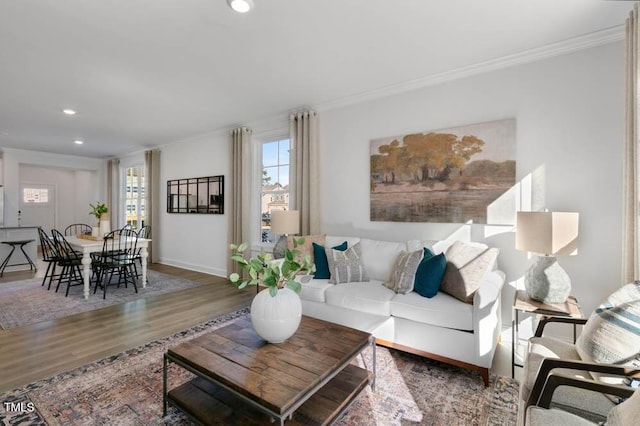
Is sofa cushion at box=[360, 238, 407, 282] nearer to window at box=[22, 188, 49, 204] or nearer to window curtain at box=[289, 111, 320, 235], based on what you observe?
window curtain at box=[289, 111, 320, 235]

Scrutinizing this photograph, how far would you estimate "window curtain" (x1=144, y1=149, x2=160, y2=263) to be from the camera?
6.75 m

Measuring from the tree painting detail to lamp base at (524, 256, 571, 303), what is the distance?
2.71 feet

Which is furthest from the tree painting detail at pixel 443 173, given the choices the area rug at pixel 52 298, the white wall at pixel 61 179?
the white wall at pixel 61 179

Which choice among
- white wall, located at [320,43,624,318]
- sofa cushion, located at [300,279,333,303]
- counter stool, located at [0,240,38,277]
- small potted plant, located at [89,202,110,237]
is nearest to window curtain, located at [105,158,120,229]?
counter stool, located at [0,240,38,277]

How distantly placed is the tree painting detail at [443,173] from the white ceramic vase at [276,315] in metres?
2.16

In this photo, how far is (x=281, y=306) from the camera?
181cm

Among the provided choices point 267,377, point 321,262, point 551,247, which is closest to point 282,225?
point 321,262

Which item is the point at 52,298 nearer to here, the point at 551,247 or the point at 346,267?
the point at 346,267

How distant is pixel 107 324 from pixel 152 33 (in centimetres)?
298

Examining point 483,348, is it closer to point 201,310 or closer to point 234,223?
point 201,310

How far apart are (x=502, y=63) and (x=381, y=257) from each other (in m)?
2.31

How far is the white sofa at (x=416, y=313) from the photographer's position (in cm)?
226

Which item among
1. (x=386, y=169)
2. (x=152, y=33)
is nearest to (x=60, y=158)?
(x=152, y=33)

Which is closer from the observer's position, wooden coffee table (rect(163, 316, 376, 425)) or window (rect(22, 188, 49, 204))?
wooden coffee table (rect(163, 316, 376, 425))
